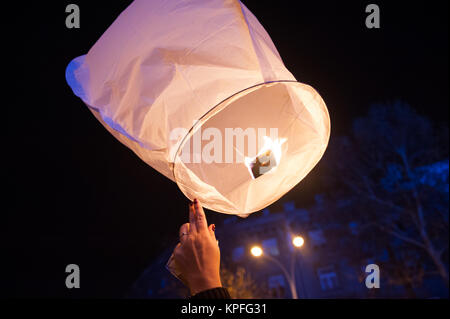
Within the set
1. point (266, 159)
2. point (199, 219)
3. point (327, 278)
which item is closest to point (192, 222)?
point (199, 219)

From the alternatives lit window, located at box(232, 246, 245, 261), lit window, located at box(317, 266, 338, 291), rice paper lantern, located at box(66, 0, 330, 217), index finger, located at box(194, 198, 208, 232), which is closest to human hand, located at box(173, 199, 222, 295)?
index finger, located at box(194, 198, 208, 232)

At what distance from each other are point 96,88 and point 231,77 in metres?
0.64

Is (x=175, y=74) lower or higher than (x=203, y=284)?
higher

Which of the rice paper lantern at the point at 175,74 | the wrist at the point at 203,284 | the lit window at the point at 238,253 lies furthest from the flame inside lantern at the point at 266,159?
the lit window at the point at 238,253

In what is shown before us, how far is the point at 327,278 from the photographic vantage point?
23.4 metres

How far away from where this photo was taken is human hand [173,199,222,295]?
4.29 ft

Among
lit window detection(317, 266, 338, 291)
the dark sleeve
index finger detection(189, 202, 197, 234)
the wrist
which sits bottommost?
lit window detection(317, 266, 338, 291)

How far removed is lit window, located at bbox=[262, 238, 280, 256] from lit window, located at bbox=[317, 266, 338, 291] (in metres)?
3.94

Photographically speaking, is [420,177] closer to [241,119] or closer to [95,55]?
[241,119]

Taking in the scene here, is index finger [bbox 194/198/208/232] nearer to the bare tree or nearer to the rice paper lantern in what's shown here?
the rice paper lantern

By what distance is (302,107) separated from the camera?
5.38 feet

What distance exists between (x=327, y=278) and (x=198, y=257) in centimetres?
2538

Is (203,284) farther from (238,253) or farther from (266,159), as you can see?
(238,253)
